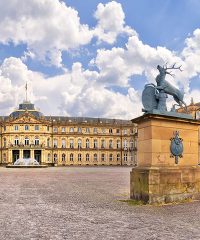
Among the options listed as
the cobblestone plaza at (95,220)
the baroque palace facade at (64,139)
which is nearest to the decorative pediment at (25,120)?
the baroque palace facade at (64,139)

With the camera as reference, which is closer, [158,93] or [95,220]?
[95,220]

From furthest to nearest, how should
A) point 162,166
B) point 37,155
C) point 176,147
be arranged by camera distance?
point 37,155 → point 176,147 → point 162,166

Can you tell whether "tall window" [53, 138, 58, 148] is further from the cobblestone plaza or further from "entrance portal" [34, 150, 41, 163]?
the cobblestone plaza

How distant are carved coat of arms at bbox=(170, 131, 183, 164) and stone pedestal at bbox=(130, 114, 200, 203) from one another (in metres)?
0.16

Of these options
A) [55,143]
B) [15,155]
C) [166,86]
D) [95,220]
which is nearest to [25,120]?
[15,155]

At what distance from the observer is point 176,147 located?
1402 cm

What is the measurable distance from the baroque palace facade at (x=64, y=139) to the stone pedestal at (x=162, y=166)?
8621cm

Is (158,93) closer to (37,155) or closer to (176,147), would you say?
(176,147)

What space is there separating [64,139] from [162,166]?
9283cm

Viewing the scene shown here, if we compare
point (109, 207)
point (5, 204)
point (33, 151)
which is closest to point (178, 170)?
point (109, 207)

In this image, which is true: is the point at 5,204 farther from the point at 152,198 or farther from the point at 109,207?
the point at 152,198

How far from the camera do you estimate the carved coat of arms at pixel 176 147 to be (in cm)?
1391

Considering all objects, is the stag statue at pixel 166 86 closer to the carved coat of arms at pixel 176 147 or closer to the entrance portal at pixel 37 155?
the carved coat of arms at pixel 176 147

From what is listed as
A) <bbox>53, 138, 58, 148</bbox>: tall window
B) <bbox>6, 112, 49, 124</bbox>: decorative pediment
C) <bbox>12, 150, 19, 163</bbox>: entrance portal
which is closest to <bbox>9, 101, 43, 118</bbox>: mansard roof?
<bbox>6, 112, 49, 124</bbox>: decorative pediment
